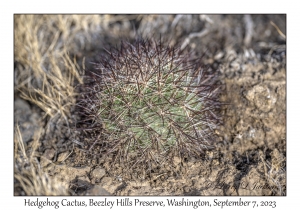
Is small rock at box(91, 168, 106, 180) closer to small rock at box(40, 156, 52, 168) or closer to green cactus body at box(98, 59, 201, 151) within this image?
green cactus body at box(98, 59, 201, 151)

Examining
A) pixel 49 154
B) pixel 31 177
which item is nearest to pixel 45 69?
pixel 49 154

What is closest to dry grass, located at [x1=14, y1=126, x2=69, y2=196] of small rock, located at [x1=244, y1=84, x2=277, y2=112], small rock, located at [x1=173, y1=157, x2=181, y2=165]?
small rock, located at [x1=173, y1=157, x2=181, y2=165]

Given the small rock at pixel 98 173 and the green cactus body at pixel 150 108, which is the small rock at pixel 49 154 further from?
the green cactus body at pixel 150 108

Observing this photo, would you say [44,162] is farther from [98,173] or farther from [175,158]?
[175,158]

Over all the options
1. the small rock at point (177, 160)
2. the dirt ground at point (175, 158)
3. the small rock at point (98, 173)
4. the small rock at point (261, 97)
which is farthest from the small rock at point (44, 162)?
the small rock at point (261, 97)
